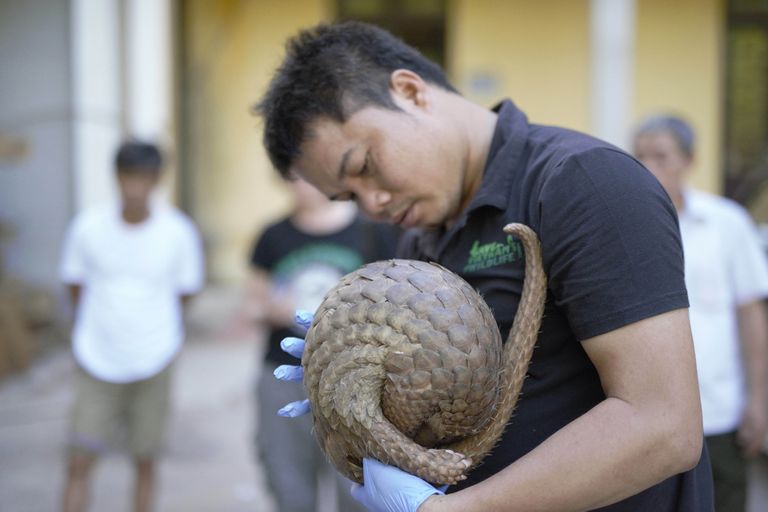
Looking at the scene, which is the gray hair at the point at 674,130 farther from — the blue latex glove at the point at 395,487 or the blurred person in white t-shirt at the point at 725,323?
the blue latex glove at the point at 395,487

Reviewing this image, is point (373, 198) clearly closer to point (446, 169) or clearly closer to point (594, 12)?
point (446, 169)

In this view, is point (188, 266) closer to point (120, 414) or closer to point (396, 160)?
point (120, 414)

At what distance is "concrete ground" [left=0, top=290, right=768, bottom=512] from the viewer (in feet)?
15.5

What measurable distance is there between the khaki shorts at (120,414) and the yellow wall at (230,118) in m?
5.35

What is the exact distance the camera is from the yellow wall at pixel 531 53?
900 cm

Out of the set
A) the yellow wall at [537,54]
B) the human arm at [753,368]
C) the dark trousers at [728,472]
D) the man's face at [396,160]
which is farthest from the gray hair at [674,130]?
the yellow wall at [537,54]

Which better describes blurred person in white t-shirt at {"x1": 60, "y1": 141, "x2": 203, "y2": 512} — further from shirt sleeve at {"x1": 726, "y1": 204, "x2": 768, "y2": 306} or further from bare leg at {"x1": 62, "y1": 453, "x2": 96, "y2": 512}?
shirt sleeve at {"x1": 726, "y1": 204, "x2": 768, "y2": 306}

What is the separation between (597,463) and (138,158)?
11.3 feet

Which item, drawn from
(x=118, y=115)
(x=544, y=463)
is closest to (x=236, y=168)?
(x=118, y=115)

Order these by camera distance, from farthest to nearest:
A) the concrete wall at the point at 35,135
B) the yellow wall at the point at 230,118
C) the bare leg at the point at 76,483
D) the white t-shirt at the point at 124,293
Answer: the yellow wall at the point at 230,118 < the concrete wall at the point at 35,135 < the white t-shirt at the point at 124,293 < the bare leg at the point at 76,483

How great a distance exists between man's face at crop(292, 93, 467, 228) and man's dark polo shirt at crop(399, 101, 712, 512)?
79 millimetres

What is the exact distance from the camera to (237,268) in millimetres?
9547

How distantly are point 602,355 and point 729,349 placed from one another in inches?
82.8

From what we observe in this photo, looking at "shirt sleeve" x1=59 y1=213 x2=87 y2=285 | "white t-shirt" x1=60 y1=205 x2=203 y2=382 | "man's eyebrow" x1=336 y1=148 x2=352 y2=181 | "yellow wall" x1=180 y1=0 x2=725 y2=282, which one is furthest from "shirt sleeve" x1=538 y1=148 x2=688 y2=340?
"yellow wall" x1=180 y1=0 x2=725 y2=282
